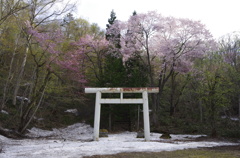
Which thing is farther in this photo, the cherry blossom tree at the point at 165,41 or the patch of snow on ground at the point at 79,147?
the cherry blossom tree at the point at 165,41

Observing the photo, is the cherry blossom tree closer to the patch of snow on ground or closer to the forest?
the forest

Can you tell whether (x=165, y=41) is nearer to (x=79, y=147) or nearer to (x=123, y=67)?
(x=123, y=67)

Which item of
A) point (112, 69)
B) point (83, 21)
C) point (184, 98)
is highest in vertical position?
point (83, 21)

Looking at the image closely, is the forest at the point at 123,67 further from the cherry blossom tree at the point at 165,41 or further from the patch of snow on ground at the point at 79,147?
the patch of snow on ground at the point at 79,147

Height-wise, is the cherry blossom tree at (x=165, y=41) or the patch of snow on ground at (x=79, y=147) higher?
the cherry blossom tree at (x=165, y=41)

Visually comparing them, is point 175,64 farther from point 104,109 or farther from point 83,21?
point 83,21

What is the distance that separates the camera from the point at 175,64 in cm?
1309

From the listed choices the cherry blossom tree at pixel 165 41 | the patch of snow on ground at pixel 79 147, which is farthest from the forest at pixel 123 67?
the patch of snow on ground at pixel 79 147

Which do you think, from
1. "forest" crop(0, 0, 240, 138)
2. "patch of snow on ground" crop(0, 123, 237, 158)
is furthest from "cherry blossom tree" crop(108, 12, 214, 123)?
"patch of snow on ground" crop(0, 123, 237, 158)

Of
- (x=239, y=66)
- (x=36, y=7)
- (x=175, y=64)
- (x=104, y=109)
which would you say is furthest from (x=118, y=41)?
(x=239, y=66)

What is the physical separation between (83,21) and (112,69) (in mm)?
12145

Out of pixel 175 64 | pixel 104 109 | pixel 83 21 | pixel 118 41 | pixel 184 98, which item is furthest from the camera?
pixel 83 21

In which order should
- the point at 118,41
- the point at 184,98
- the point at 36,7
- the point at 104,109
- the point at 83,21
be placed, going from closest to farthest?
the point at 36,7, the point at 104,109, the point at 118,41, the point at 184,98, the point at 83,21

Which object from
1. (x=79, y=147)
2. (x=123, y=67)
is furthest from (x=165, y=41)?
(x=79, y=147)
